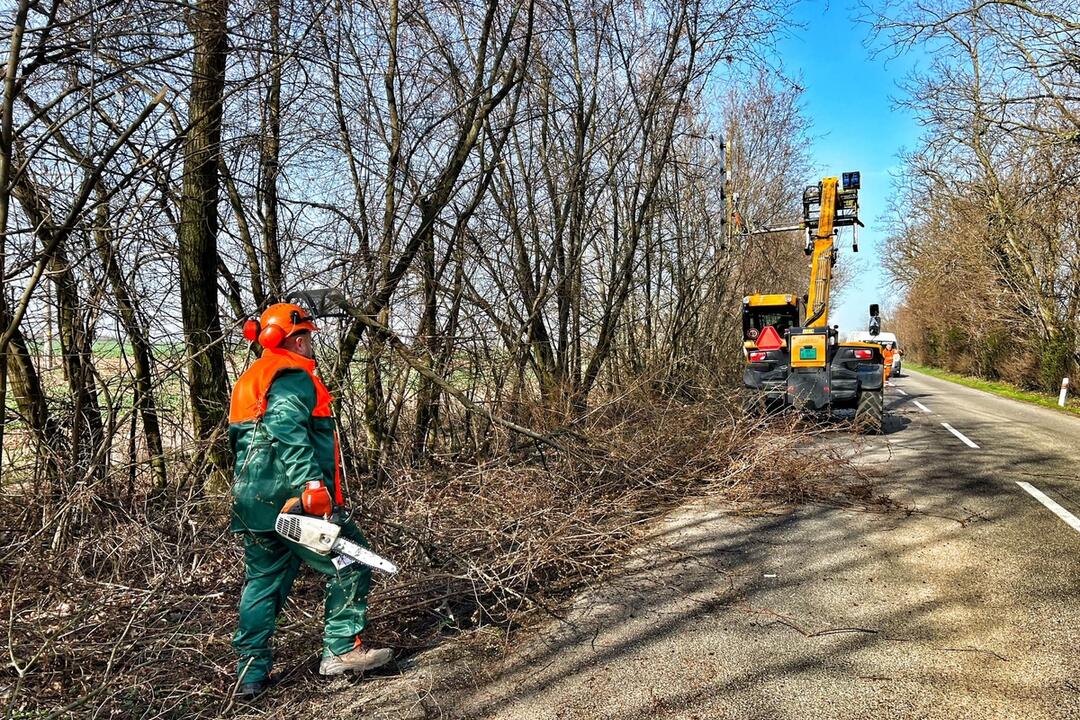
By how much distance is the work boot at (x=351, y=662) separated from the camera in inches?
135

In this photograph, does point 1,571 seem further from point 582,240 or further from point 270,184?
point 582,240

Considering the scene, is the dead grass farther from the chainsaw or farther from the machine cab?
the machine cab

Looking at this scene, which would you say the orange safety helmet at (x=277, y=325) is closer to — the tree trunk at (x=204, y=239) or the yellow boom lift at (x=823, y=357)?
the tree trunk at (x=204, y=239)

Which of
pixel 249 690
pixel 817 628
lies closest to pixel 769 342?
pixel 817 628

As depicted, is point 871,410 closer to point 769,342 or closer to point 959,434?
point 959,434

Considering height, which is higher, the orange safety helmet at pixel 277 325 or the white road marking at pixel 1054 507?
the orange safety helmet at pixel 277 325

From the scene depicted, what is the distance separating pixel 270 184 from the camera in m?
5.91

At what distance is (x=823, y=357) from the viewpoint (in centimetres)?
1159

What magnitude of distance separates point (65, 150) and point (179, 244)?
103cm

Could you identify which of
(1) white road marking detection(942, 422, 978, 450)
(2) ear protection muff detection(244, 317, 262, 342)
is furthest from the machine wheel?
(2) ear protection muff detection(244, 317, 262, 342)

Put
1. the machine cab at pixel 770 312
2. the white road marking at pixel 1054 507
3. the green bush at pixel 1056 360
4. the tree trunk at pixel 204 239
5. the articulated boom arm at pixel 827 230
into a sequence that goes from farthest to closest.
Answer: the green bush at pixel 1056 360 < the machine cab at pixel 770 312 < the articulated boom arm at pixel 827 230 < the white road marking at pixel 1054 507 < the tree trunk at pixel 204 239

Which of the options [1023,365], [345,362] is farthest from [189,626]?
[1023,365]

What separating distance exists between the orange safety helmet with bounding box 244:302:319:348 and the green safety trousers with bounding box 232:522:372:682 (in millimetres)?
983

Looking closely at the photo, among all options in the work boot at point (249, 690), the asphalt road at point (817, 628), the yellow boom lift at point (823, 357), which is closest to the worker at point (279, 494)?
the work boot at point (249, 690)
